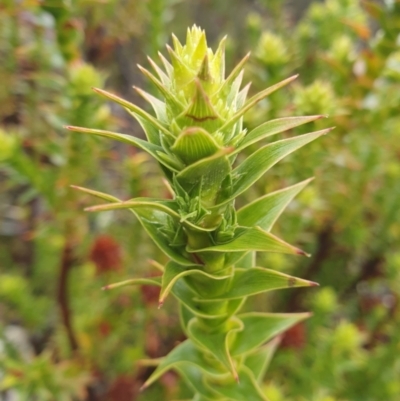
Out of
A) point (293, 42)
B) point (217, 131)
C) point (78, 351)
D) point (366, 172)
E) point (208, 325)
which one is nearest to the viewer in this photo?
point (217, 131)

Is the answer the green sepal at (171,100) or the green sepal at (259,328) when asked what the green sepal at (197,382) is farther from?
the green sepal at (171,100)

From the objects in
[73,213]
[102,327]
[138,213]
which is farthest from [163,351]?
[138,213]

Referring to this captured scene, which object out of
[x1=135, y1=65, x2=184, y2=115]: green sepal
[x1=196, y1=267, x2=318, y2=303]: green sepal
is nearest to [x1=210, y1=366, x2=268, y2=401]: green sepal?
[x1=196, y1=267, x2=318, y2=303]: green sepal

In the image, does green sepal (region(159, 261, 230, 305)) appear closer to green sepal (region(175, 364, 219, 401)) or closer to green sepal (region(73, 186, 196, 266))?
green sepal (region(73, 186, 196, 266))

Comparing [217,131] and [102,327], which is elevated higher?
[217,131]

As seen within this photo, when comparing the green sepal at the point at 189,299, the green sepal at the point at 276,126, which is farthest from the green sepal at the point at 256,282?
the green sepal at the point at 276,126

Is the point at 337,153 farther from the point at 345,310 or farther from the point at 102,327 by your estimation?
the point at 102,327

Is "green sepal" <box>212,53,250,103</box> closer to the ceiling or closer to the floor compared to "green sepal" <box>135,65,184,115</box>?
closer to the ceiling
